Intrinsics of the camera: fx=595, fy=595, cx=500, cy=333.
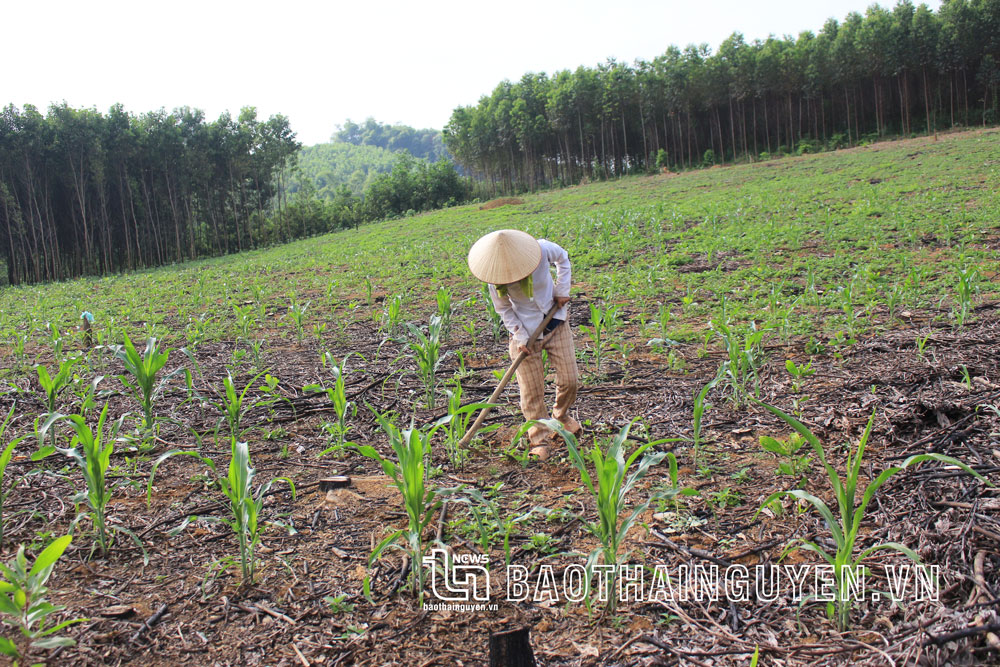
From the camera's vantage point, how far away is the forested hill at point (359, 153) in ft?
277

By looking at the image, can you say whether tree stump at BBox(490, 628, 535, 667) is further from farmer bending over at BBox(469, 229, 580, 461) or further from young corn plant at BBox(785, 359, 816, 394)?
young corn plant at BBox(785, 359, 816, 394)

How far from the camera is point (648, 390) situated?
4.28m

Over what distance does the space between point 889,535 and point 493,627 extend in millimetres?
1521

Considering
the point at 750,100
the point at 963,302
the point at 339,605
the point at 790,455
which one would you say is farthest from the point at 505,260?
the point at 750,100

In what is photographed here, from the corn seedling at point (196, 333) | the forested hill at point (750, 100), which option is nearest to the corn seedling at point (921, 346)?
the corn seedling at point (196, 333)

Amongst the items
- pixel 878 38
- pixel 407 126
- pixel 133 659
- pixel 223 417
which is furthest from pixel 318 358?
pixel 407 126

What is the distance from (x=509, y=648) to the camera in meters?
1.58

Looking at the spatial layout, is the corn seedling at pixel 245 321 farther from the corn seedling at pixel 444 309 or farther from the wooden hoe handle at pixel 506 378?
the wooden hoe handle at pixel 506 378

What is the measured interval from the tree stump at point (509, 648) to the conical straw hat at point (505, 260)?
6.27ft

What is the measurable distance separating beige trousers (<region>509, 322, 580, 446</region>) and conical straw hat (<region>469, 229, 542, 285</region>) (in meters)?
0.53

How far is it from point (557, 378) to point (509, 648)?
83.2 inches

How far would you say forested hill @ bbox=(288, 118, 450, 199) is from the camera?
277 feet

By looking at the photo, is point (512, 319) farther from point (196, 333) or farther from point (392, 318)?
point (196, 333)

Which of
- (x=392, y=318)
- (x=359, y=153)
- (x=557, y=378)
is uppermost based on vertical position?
(x=359, y=153)
